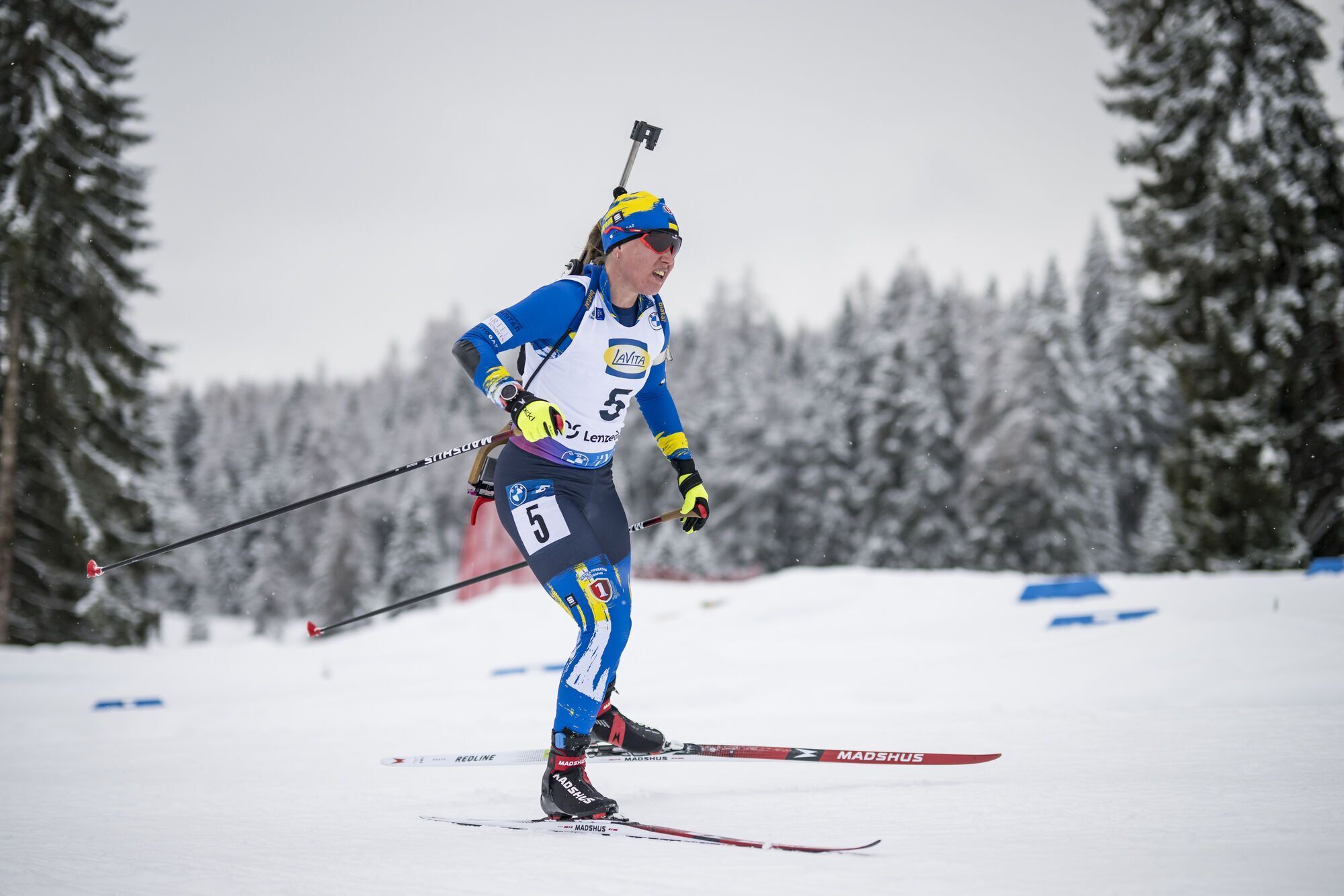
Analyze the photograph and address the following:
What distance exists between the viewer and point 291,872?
2994 mm

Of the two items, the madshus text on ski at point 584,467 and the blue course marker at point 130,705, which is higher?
the madshus text on ski at point 584,467

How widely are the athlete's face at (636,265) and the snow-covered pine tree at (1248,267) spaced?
16169 mm

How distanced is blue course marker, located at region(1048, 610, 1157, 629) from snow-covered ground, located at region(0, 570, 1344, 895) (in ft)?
0.82

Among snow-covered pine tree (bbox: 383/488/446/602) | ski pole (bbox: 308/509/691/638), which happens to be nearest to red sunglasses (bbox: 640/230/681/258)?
ski pole (bbox: 308/509/691/638)

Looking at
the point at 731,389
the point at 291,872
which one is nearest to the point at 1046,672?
the point at 291,872

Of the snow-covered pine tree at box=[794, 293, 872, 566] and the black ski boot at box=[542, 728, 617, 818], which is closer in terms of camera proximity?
the black ski boot at box=[542, 728, 617, 818]

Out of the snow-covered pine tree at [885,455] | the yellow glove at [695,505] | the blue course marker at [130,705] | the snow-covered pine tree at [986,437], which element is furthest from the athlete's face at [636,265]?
the snow-covered pine tree at [885,455]

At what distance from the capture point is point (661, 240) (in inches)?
169

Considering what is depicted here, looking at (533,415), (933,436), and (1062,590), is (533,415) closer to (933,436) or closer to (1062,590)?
(1062,590)

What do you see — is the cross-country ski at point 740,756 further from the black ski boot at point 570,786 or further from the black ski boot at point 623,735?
the black ski boot at point 570,786

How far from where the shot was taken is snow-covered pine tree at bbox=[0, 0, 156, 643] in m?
17.7

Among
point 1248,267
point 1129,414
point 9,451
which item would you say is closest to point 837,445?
point 1129,414

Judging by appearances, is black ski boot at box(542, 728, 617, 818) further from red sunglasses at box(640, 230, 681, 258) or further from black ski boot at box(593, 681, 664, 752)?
red sunglasses at box(640, 230, 681, 258)

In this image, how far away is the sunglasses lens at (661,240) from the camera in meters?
4.26
